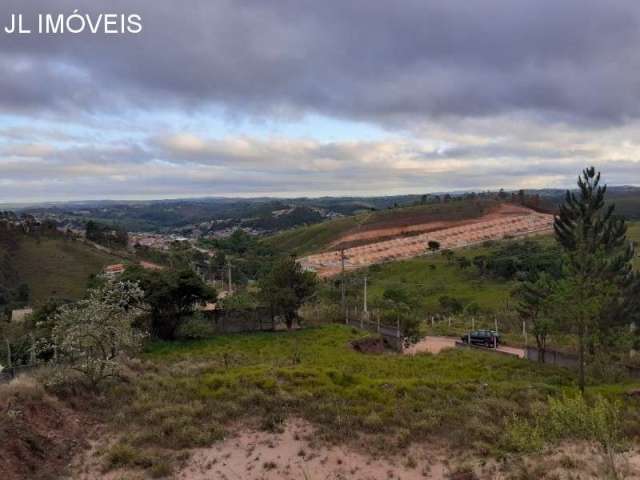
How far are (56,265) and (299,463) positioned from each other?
67110 millimetres

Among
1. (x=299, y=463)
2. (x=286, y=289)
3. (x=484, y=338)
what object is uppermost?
(x=286, y=289)

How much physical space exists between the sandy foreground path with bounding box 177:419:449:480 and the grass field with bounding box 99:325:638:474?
1.51 feet

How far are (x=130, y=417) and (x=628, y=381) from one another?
52.7 feet

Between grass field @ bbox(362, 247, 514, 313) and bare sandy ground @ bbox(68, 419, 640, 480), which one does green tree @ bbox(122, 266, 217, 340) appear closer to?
bare sandy ground @ bbox(68, 419, 640, 480)

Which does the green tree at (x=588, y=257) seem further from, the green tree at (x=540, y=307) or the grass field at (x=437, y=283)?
the grass field at (x=437, y=283)

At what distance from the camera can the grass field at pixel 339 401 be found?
39.5ft

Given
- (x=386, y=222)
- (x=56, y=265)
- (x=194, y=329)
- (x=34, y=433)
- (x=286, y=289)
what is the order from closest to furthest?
(x=34, y=433), (x=194, y=329), (x=286, y=289), (x=56, y=265), (x=386, y=222)

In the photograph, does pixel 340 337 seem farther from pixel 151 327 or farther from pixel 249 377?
pixel 249 377

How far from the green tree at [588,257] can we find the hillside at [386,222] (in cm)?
7442

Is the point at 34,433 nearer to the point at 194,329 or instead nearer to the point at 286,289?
the point at 194,329

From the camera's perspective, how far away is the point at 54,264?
68.8 meters

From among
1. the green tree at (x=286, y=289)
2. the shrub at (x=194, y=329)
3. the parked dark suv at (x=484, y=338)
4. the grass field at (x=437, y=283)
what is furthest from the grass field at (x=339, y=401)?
the grass field at (x=437, y=283)

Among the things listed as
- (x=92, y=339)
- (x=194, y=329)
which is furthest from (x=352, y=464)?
(x=194, y=329)

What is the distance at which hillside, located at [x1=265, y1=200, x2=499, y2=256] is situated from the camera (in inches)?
4190
